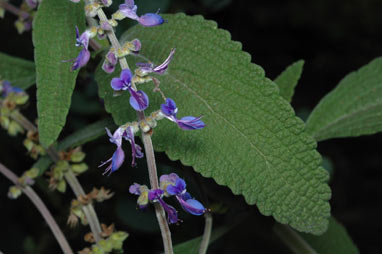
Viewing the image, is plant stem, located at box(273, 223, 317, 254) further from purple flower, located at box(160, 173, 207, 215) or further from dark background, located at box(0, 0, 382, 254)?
dark background, located at box(0, 0, 382, 254)

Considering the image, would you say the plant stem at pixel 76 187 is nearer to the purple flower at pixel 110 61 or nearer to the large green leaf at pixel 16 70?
the large green leaf at pixel 16 70

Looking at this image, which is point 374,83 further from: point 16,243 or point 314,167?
point 16,243

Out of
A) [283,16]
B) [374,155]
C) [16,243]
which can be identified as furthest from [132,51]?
[374,155]

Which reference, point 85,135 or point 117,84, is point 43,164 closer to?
point 85,135

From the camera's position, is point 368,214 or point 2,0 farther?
point 368,214

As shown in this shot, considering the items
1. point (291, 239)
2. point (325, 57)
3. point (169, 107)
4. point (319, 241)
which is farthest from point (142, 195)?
point (325, 57)

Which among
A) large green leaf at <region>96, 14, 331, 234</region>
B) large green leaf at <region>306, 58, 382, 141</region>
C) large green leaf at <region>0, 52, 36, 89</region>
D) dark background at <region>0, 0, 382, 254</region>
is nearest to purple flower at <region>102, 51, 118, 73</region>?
large green leaf at <region>96, 14, 331, 234</region>

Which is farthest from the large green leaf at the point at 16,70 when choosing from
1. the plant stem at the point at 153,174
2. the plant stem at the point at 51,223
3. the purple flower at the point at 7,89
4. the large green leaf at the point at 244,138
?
the plant stem at the point at 153,174
